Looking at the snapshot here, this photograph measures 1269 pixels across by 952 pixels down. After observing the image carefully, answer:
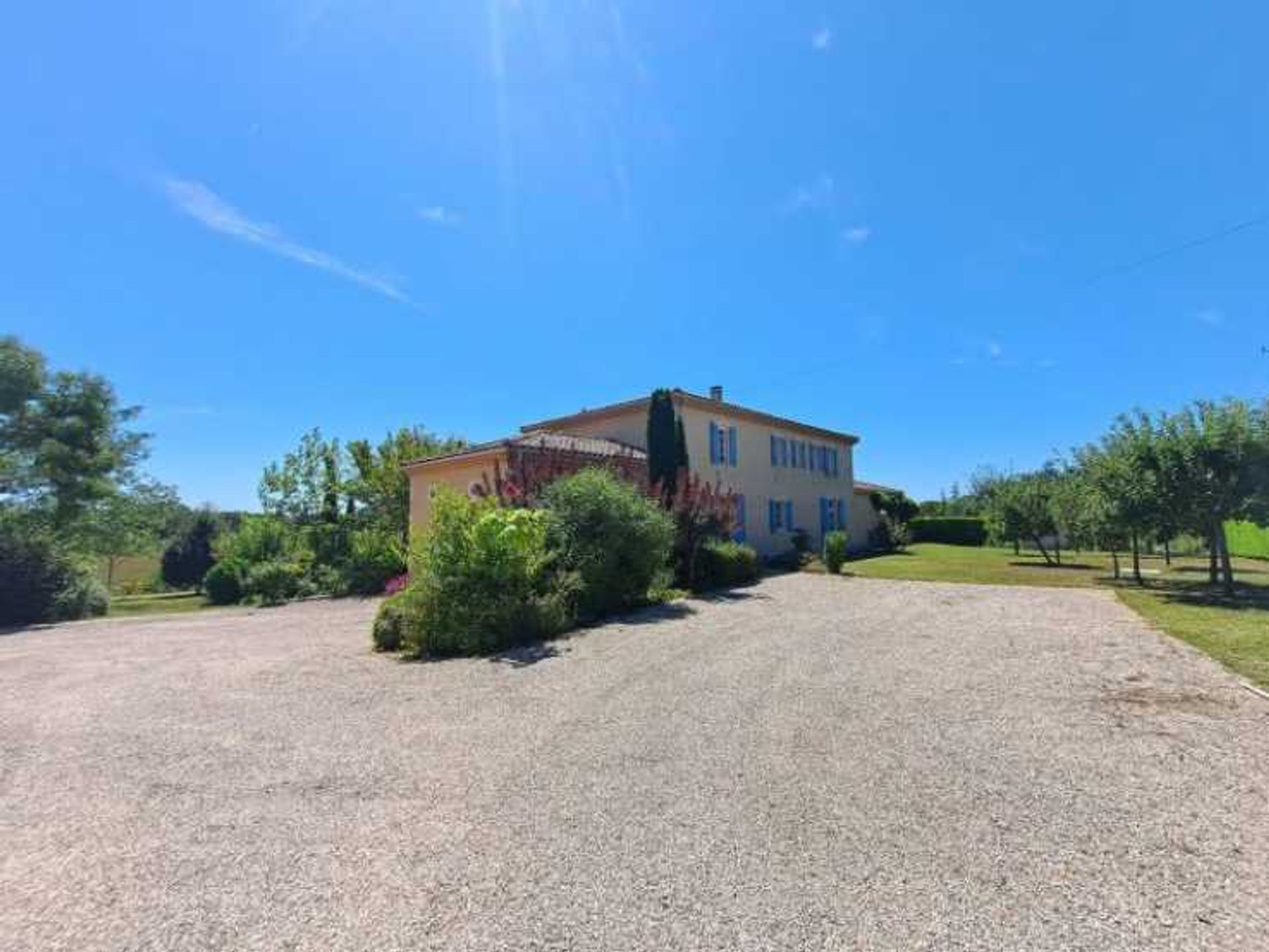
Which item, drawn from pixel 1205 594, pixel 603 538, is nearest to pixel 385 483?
pixel 603 538

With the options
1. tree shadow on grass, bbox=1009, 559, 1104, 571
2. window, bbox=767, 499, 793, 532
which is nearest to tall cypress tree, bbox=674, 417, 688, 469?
window, bbox=767, 499, 793, 532

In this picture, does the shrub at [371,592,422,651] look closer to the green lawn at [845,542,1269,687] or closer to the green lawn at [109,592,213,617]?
the green lawn at [845,542,1269,687]

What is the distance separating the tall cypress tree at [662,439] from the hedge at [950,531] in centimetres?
2100

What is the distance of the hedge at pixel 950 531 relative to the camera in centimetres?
3319

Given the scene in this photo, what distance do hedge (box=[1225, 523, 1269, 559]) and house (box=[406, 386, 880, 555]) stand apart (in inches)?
635

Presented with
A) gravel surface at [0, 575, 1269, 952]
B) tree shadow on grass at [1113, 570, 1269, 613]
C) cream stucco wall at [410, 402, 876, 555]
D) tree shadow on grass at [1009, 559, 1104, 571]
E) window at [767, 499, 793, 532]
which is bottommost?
gravel surface at [0, 575, 1269, 952]

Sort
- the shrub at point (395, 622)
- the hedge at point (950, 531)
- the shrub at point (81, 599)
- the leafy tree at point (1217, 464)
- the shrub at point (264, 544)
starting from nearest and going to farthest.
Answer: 1. the shrub at point (395, 622)
2. the leafy tree at point (1217, 464)
3. the shrub at point (81, 599)
4. the shrub at point (264, 544)
5. the hedge at point (950, 531)

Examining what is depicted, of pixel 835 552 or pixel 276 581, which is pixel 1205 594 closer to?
pixel 835 552

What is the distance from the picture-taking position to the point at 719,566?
48.3 ft

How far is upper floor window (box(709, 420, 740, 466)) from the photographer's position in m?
20.0

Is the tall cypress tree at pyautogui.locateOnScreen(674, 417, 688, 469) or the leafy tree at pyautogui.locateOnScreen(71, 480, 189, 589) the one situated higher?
the tall cypress tree at pyautogui.locateOnScreen(674, 417, 688, 469)

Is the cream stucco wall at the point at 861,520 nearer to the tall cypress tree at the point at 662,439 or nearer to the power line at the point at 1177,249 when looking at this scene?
the tall cypress tree at the point at 662,439

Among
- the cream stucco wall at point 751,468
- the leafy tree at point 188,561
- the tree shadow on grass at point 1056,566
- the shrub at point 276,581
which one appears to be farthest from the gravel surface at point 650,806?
the leafy tree at point 188,561

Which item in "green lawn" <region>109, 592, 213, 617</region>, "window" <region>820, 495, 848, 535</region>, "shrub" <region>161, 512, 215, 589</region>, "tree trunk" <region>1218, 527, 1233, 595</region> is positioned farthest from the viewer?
"shrub" <region>161, 512, 215, 589</region>
